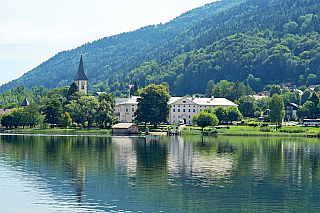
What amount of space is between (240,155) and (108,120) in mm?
71329

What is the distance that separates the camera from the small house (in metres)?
130

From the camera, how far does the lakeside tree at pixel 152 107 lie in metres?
133

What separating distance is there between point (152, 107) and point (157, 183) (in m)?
90.5

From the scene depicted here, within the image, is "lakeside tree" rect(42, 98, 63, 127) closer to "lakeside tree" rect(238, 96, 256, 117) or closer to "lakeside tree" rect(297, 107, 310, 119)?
"lakeside tree" rect(238, 96, 256, 117)

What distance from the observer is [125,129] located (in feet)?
427

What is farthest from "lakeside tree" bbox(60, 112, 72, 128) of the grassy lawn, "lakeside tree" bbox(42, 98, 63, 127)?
the grassy lawn

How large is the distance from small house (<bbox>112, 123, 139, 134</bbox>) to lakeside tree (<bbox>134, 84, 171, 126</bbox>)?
9.12ft

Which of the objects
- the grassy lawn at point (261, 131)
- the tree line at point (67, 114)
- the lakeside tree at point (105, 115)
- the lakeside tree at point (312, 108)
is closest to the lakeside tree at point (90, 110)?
the tree line at point (67, 114)

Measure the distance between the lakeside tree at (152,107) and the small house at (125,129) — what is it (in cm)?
278

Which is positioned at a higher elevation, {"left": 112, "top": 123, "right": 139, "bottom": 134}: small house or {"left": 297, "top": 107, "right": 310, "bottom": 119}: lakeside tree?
{"left": 297, "top": 107, "right": 310, "bottom": 119}: lakeside tree

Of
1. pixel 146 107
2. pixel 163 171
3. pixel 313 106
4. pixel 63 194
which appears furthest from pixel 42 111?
pixel 63 194

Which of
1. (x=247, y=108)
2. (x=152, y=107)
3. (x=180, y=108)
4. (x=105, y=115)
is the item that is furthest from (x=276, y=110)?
(x=105, y=115)

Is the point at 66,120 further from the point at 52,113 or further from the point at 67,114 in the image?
the point at 52,113

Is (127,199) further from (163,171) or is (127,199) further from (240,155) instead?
(240,155)
